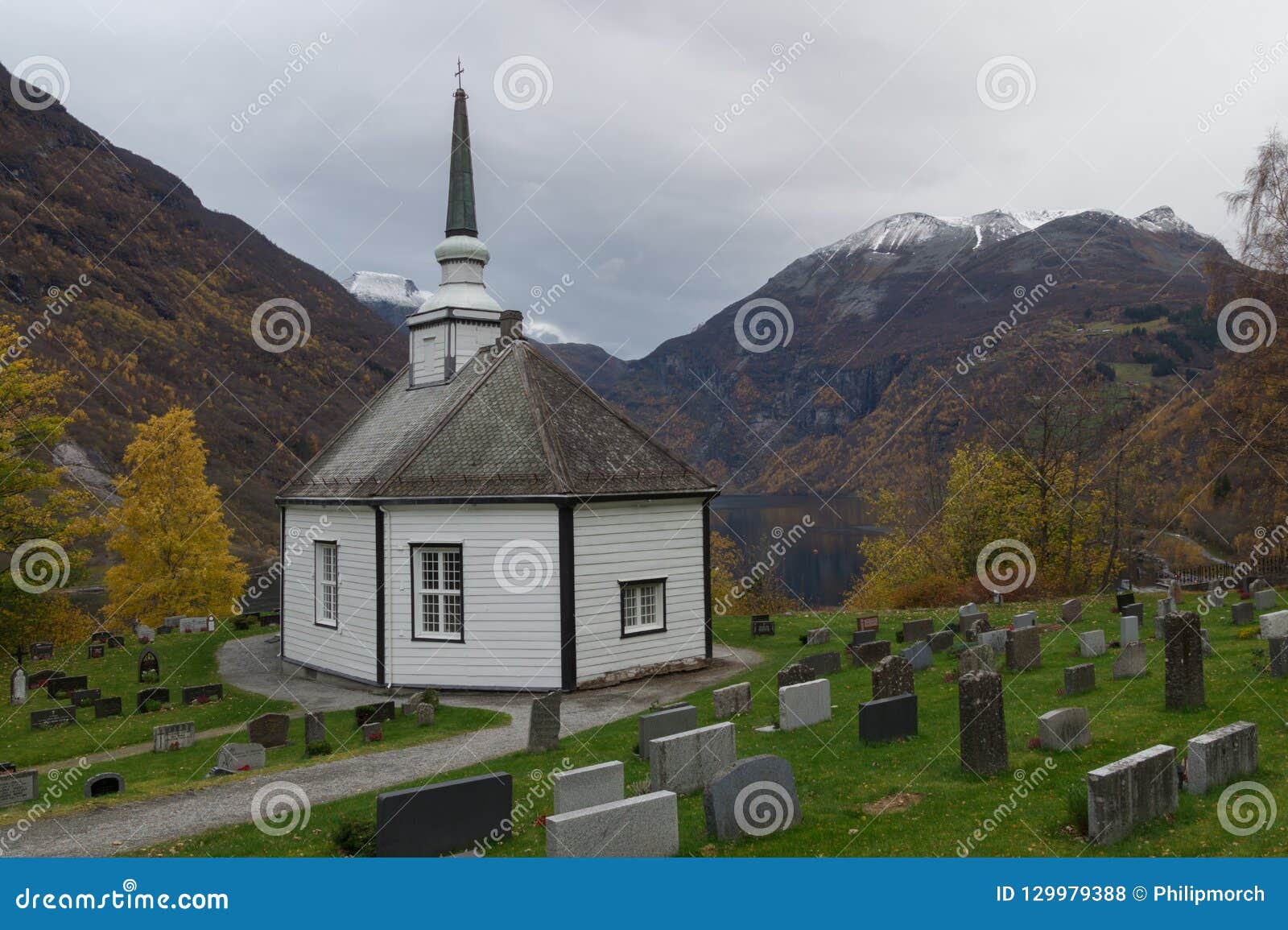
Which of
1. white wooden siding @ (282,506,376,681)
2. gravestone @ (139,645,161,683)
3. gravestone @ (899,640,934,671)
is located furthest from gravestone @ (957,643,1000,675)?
gravestone @ (139,645,161,683)

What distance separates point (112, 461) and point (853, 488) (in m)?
147

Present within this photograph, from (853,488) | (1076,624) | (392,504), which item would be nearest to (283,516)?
(392,504)

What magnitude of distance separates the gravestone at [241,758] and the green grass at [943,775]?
3.79m

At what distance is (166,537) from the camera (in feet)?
123

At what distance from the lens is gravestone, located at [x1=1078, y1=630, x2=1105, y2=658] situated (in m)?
19.0

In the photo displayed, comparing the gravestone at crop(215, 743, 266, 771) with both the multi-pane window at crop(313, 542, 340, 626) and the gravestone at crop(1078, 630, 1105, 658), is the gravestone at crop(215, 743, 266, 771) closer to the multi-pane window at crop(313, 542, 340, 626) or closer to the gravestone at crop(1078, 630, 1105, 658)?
the multi-pane window at crop(313, 542, 340, 626)

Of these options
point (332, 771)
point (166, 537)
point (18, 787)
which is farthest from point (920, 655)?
point (166, 537)

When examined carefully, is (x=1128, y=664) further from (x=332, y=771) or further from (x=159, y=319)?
(x=159, y=319)

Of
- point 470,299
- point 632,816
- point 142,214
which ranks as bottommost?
point 632,816

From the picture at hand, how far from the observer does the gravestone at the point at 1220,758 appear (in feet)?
32.2

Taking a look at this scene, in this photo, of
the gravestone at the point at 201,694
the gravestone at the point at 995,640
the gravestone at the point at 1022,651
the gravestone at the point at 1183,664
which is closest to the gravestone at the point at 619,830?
the gravestone at the point at 1183,664

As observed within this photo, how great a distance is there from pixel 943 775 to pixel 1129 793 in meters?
2.85

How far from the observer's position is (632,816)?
8953 mm

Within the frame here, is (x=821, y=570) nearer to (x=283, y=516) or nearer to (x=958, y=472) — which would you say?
(x=958, y=472)
